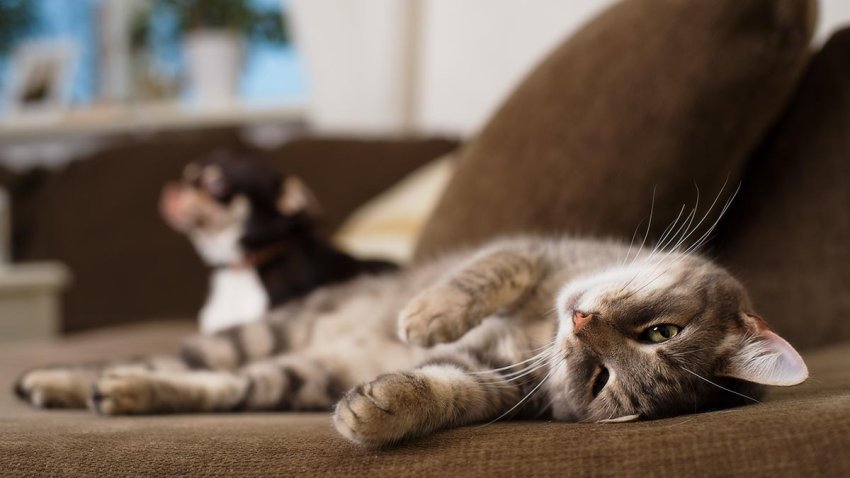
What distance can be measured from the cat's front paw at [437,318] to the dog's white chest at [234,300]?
3.44ft

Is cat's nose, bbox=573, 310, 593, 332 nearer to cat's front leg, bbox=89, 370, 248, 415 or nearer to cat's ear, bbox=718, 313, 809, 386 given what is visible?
cat's ear, bbox=718, 313, 809, 386

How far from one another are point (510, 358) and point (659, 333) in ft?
0.83

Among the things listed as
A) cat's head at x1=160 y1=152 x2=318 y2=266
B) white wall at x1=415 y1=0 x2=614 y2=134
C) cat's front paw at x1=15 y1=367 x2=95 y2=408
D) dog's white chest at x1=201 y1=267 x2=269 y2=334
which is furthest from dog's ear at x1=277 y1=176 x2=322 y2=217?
white wall at x1=415 y1=0 x2=614 y2=134

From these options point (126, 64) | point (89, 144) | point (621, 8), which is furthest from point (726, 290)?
point (126, 64)

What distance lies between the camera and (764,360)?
0.95m

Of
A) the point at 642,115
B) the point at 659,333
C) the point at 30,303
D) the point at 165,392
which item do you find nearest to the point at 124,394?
the point at 165,392

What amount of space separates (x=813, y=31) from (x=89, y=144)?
3.40m

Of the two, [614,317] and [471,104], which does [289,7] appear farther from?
[614,317]

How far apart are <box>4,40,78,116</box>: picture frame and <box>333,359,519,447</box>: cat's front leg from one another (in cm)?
356

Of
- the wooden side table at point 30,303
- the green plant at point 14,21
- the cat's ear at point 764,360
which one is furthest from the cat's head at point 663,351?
the green plant at point 14,21

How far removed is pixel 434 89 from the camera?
357cm

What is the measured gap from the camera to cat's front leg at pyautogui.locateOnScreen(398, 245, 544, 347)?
42.1 inches

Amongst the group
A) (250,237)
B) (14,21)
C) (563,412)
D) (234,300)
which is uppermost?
(14,21)

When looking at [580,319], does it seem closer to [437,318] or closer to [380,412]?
[437,318]
